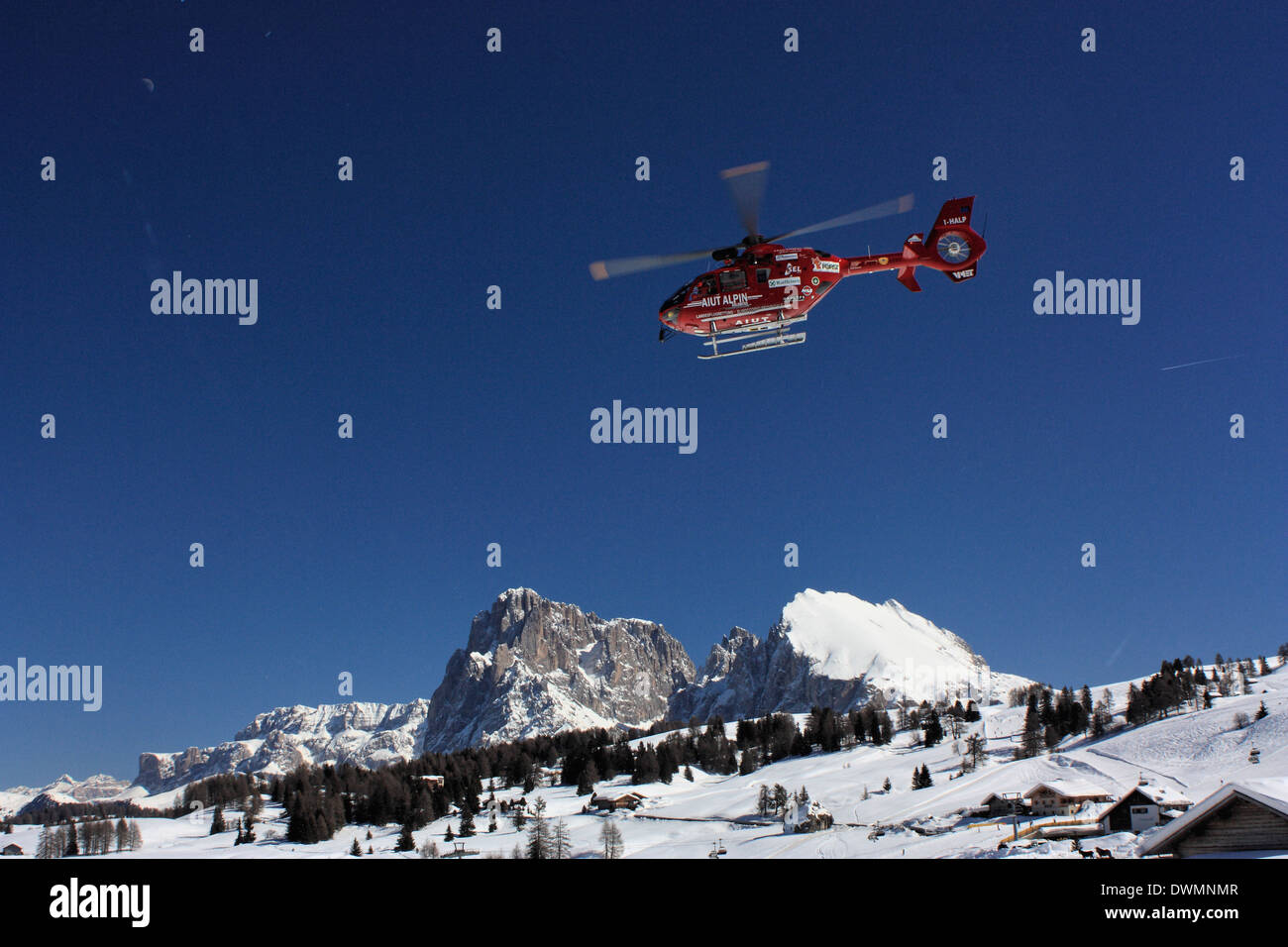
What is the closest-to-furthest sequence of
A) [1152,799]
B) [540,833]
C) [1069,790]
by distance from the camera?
[1152,799], [1069,790], [540,833]

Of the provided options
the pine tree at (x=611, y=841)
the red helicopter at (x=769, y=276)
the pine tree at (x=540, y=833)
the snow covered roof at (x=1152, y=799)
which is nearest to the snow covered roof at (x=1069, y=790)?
the snow covered roof at (x=1152, y=799)

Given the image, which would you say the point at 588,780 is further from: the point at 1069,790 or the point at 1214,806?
the point at 1214,806

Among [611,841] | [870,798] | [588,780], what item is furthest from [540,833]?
[588,780]

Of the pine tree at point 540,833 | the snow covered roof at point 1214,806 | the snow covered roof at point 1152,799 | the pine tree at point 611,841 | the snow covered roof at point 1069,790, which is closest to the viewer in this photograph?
the snow covered roof at point 1214,806

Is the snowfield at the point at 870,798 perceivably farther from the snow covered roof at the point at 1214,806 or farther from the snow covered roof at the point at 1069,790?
the snow covered roof at the point at 1214,806

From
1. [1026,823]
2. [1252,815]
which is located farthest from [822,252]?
[1026,823]
